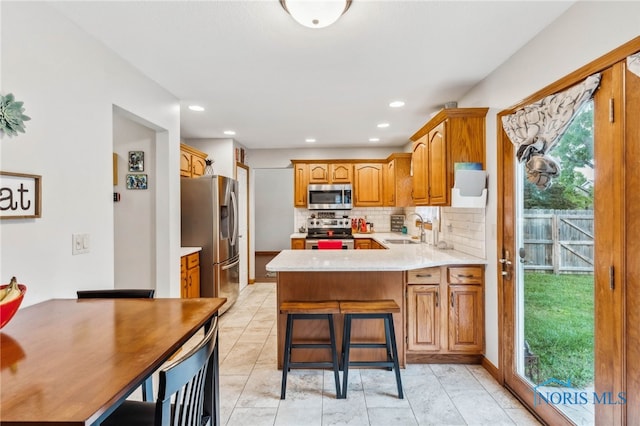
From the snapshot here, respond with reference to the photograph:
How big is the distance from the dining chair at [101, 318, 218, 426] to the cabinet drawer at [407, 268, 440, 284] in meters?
1.88

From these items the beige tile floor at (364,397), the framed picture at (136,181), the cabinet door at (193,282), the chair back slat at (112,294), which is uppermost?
the framed picture at (136,181)

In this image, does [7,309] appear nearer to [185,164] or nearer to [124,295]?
[124,295]

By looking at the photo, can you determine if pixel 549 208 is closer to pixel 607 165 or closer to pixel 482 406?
pixel 607 165

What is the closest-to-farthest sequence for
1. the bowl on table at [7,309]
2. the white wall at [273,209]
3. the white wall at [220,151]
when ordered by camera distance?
the bowl on table at [7,309] → the white wall at [220,151] → the white wall at [273,209]

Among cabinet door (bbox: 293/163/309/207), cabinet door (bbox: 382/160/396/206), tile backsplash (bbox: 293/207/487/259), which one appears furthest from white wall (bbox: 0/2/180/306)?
cabinet door (bbox: 382/160/396/206)

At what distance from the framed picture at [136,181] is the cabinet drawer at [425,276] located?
2535mm

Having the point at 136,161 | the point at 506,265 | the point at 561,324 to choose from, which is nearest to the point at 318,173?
the point at 136,161

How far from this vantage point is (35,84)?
1604 millimetres

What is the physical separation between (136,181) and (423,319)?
9.43ft

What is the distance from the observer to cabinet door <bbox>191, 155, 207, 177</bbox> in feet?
13.6

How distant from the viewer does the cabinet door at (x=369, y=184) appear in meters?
5.52

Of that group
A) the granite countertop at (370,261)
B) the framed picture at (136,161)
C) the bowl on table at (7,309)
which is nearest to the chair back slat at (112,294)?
the bowl on table at (7,309)

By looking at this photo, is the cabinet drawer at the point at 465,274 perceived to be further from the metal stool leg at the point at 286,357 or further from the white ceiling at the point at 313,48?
the white ceiling at the point at 313,48

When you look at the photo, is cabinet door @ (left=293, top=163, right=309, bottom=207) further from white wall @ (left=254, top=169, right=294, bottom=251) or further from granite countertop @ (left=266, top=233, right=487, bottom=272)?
granite countertop @ (left=266, top=233, right=487, bottom=272)
